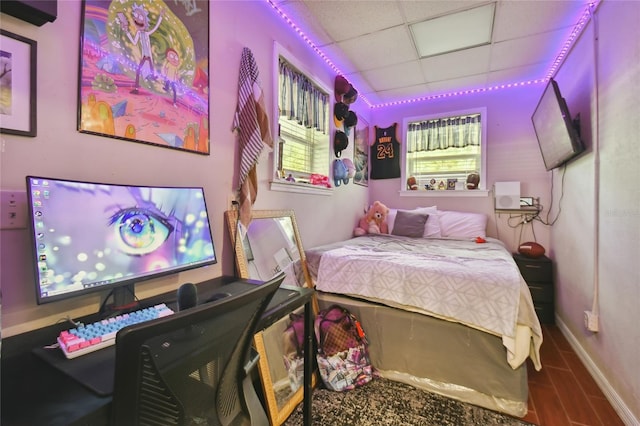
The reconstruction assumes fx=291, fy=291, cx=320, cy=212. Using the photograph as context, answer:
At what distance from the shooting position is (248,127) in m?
1.83

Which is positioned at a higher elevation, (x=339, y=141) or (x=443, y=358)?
(x=339, y=141)

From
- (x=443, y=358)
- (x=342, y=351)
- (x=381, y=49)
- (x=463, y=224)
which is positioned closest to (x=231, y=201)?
(x=342, y=351)

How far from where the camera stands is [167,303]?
1.16 m

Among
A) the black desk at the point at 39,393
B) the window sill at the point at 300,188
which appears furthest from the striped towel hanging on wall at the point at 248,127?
the black desk at the point at 39,393

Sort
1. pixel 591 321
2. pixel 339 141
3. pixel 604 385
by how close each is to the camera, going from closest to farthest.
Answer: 1. pixel 604 385
2. pixel 591 321
3. pixel 339 141

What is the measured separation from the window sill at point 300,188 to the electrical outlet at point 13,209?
139 cm

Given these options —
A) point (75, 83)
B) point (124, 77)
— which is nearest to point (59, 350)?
point (75, 83)

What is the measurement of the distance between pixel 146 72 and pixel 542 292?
147 inches

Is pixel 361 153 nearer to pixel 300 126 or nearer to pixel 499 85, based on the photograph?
pixel 300 126

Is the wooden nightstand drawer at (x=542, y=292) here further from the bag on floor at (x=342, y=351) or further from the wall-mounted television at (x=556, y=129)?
the bag on floor at (x=342, y=351)

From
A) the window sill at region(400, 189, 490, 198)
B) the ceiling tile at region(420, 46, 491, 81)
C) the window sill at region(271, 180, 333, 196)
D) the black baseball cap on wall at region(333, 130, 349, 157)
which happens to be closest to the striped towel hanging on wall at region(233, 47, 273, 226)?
the window sill at region(271, 180, 333, 196)

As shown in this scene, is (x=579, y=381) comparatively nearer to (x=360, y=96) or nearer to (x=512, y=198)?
(x=512, y=198)

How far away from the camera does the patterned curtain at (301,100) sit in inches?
95.5

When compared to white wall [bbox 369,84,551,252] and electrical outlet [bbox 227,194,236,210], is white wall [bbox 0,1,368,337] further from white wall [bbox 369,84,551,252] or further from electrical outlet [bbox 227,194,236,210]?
white wall [bbox 369,84,551,252]
